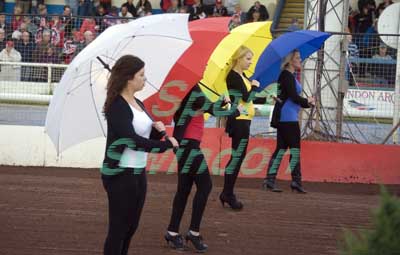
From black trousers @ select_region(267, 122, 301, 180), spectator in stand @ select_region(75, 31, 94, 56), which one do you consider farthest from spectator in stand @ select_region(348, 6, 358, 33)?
black trousers @ select_region(267, 122, 301, 180)

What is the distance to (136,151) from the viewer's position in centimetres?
586

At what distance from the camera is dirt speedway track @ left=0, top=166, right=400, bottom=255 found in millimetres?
7508

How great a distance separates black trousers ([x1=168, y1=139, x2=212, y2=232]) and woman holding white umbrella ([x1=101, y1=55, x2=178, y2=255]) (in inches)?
50.4

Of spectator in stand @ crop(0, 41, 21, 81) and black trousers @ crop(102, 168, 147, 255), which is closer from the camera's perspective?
black trousers @ crop(102, 168, 147, 255)

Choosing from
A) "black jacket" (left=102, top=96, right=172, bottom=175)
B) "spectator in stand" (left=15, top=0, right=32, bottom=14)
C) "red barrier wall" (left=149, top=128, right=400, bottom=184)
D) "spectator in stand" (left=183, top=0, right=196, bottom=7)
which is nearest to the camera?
"black jacket" (left=102, top=96, right=172, bottom=175)

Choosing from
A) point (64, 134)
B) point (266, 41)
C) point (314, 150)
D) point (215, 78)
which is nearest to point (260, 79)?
point (266, 41)

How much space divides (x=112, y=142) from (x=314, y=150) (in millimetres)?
6452

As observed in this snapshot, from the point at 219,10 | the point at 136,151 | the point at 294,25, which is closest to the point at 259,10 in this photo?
the point at 219,10

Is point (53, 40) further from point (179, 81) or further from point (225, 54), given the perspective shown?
point (179, 81)

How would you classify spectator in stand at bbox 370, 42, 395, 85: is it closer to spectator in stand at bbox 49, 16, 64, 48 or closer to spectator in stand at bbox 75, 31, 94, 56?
spectator in stand at bbox 75, 31, 94, 56

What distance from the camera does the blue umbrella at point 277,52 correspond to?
9.99 metres

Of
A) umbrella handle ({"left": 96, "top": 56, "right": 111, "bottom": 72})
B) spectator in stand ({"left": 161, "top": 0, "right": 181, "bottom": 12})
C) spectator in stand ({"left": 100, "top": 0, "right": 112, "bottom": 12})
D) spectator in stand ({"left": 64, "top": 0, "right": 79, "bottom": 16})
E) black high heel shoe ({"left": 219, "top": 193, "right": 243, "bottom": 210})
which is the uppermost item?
umbrella handle ({"left": 96, "top": 56, "right": 111, "bottom": 72})

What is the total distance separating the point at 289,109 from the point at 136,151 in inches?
180

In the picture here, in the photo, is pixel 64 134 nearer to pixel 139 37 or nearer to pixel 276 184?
pixel 139 37
